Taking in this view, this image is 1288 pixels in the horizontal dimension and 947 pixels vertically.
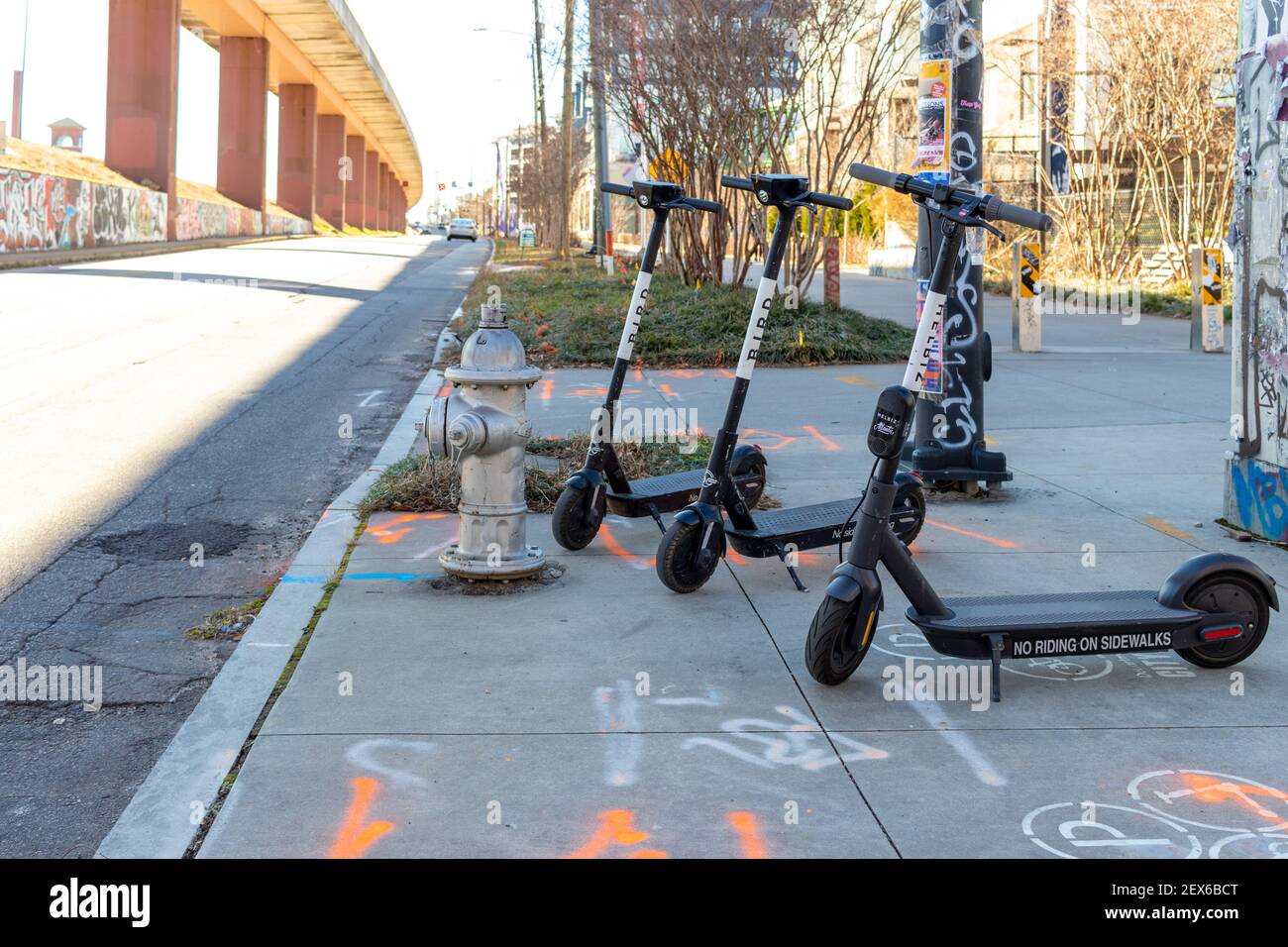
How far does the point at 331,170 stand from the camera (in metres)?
86.4

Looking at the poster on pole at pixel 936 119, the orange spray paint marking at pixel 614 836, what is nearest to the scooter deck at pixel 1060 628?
the orange spray paint marking at pixel 614 836

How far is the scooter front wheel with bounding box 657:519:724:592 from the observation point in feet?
17.3

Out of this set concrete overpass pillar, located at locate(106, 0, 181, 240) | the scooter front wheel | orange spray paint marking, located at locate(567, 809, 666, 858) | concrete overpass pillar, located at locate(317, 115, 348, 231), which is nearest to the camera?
orange spray paint marking, located at locate(567, 809, 666, 858)

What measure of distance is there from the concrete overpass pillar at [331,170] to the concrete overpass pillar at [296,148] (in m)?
7.14

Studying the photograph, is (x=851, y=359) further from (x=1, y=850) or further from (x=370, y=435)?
(x=1, y=850)

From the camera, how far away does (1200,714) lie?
13.4ft

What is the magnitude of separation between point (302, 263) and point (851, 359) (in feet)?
68.3

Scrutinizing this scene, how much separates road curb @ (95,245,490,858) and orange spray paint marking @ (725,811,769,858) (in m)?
1.32

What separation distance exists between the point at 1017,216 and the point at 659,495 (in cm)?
270

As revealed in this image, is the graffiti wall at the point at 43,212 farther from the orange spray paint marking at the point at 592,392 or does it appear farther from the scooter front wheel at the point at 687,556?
the scooter front wheel at the point at 687,556

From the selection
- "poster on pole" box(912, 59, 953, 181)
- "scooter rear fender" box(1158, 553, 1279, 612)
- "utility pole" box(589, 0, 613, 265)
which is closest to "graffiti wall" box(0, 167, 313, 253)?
"utility pole" box(589, 0, 613, 265)

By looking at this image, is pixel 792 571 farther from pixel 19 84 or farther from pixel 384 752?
pixel 19 84

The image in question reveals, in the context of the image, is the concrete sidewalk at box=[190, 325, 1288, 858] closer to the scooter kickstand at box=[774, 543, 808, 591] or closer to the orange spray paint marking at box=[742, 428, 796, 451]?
the scooter kickstand at box=[774, 543, 808, 591]

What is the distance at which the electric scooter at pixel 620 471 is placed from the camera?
240 inches
